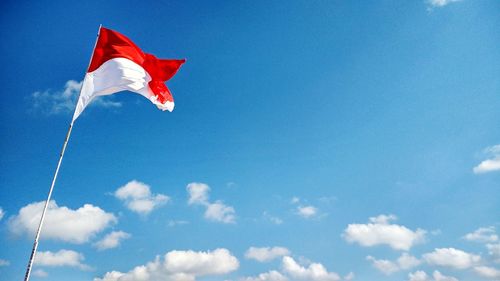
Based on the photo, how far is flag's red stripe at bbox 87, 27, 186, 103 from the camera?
27.7 metres

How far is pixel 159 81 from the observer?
3064cm

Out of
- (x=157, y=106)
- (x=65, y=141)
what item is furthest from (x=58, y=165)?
(x=157, y=106)

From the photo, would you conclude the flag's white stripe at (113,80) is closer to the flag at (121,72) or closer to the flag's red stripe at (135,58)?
the flag at (121,72)

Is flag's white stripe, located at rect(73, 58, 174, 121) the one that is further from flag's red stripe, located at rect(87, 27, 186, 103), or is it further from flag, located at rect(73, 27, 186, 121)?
flag's red stripe, located at rect(87, 27, 186, 103)

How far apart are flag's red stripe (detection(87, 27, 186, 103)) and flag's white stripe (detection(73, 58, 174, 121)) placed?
0.44 meters

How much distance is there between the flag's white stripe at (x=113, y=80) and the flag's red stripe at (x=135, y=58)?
0.44 meters

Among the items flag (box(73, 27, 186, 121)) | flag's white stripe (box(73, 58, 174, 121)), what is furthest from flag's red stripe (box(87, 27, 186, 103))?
flag's white stripe (box(73, 58, 174, 121))

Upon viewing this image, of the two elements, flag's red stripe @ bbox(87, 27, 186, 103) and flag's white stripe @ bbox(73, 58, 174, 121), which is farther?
flag's red stripe @ bbox(87, 27, 186, 103)

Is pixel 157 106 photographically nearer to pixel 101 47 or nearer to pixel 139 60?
pixel 139 60

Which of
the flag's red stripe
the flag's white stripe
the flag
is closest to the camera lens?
the flag's white stripe

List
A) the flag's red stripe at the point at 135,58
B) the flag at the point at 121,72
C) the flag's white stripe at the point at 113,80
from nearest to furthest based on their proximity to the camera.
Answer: the flag's white stripe at the point at 113,80 < the flag at the point at 121,72 < the flag's red stripe at the point at 135,58

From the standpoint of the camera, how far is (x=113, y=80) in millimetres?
27328

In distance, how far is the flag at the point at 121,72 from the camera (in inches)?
1056

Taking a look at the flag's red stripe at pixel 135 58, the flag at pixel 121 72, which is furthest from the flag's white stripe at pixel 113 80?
the flag's red stripe at pixel 135 58
